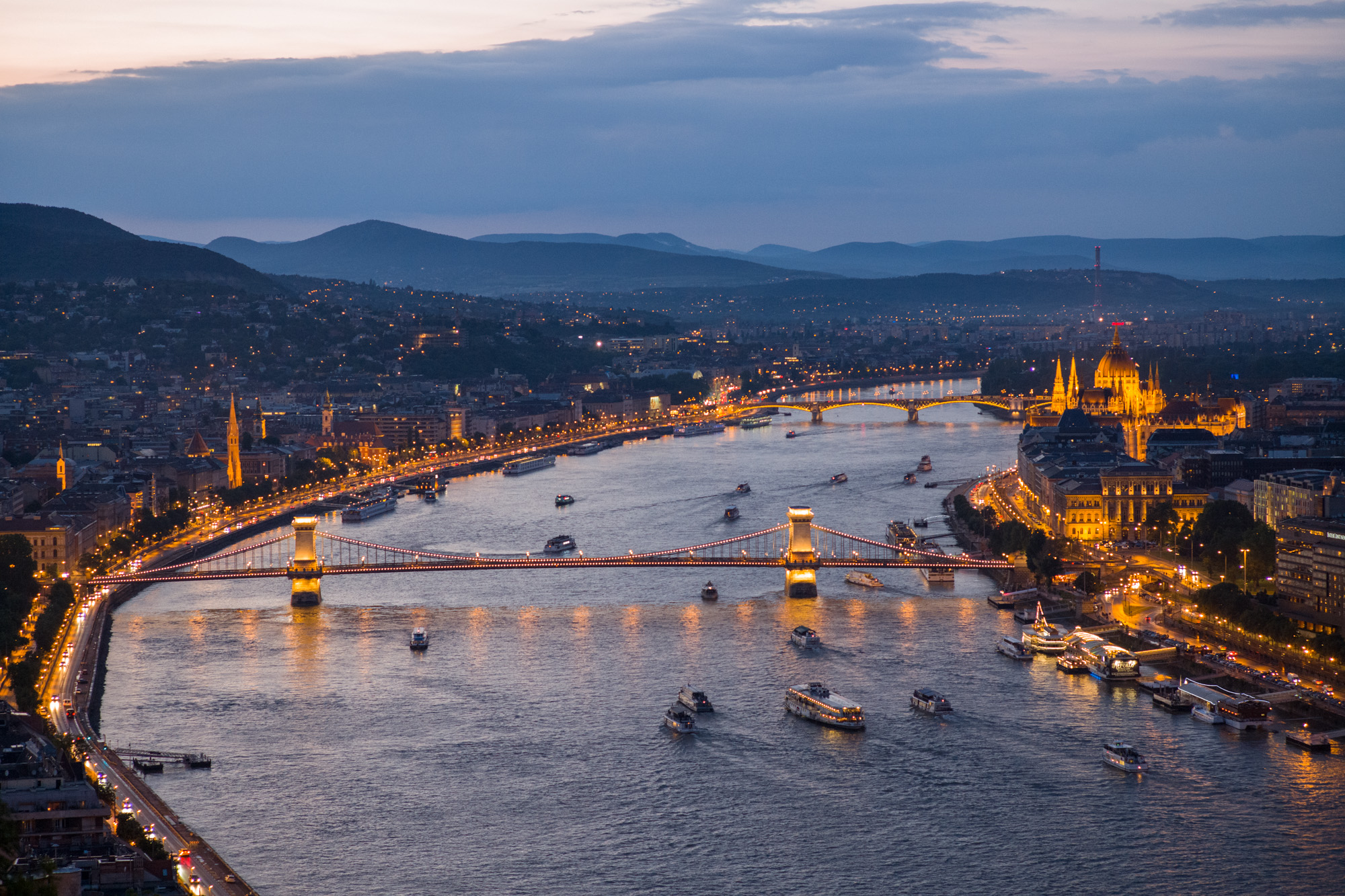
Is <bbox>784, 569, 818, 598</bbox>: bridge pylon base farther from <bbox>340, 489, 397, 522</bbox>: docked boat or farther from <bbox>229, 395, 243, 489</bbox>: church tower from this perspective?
<bbox>229, 395, 243, 489</bbox>: church tower

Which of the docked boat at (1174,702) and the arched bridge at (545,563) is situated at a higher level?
the arched bridge at (545,563)

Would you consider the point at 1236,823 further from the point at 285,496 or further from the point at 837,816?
the point at 285,496

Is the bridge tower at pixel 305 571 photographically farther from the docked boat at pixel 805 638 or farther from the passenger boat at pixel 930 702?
the passenger boat at pixel 930 702

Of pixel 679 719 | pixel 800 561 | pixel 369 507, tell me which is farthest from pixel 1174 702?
pixel 369 507

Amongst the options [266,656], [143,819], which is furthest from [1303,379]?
[143,819]

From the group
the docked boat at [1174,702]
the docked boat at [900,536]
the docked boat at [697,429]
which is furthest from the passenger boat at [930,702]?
the docked boat at [697,429]

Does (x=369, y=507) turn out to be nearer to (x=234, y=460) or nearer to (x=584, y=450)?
(x=234, y=460)

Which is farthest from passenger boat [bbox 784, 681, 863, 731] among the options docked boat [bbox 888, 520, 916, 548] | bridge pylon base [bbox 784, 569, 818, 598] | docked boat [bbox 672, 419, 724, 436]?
docked boat [bbox 672, 419, 724, 436]
